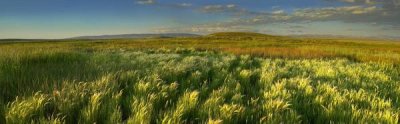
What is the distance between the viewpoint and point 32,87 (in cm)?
432

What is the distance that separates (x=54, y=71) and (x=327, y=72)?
6.72 m

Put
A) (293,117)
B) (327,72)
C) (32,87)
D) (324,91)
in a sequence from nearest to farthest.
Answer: (293,117) → (32,87) → (324,91) → (327,72)

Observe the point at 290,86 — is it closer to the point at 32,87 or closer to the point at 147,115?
the point at 147,115

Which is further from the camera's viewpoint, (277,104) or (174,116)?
(277,104)

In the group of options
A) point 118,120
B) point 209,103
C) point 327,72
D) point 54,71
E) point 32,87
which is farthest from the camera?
point 327,72

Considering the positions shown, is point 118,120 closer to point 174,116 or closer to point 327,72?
point 174,116

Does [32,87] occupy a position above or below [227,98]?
above

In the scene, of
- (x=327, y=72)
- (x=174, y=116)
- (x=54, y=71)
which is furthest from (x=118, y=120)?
(x=327, y=72)

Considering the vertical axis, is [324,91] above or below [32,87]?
below

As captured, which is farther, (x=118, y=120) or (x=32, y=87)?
(x=32, y=87)

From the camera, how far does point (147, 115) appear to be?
3141 millimetres

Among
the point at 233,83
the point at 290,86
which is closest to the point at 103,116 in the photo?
the point at 233,83

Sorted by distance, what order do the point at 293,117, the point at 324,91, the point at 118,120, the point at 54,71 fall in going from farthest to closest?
the point at 54,71 → the point at 324,91 → the point at 293,117 → the point at 118,120

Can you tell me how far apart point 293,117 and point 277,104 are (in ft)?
1.24
